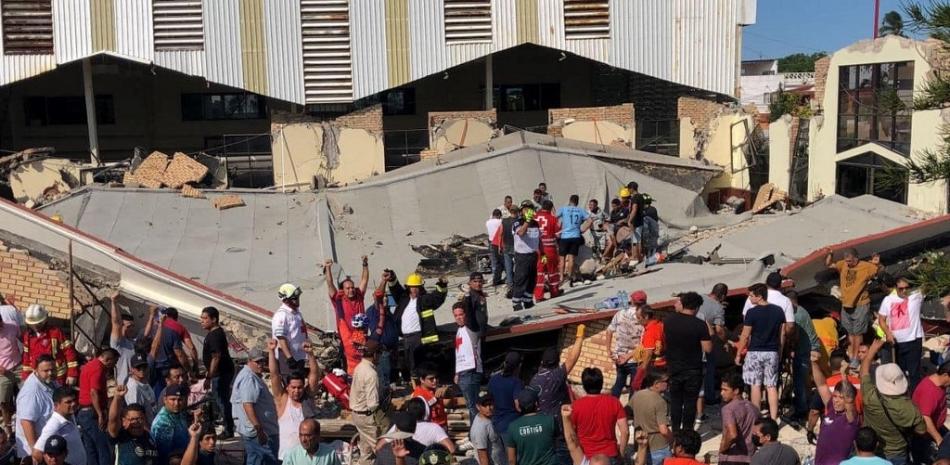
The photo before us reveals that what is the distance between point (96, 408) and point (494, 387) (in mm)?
3428

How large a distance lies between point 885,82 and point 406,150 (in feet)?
35.5

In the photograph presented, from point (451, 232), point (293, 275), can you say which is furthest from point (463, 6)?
point (293, 275)

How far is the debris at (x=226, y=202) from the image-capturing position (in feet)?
61.7

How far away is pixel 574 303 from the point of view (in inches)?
513

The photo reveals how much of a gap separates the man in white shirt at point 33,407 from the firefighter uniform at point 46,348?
143 cm

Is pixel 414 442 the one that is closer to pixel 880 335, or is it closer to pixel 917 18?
pixel 917 18

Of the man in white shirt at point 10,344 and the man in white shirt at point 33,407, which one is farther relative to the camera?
the man in white shirt at point 10,344

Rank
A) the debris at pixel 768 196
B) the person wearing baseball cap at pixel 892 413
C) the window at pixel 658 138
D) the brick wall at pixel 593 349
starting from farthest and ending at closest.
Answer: the window at pixel 658 138
the debris at pixel 768 196
the brick wall at pixel 593 349
the person wearing baseball cap at pixel 892 413

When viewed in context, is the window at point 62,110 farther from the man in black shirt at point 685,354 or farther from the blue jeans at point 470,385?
the man in black shirt at point 685,354

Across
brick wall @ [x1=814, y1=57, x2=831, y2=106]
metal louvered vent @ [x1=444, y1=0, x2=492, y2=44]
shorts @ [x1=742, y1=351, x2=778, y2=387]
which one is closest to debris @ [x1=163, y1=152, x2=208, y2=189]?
metal louvered vent @ [x1=444, y1=0, x2=492, y2=44]

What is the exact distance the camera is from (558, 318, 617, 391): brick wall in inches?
471

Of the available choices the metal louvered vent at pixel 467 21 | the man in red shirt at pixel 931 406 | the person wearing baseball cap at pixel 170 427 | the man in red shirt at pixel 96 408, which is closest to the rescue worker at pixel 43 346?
the man in red shirt at pixel 96 408

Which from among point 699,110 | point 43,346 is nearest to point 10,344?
point 43,346

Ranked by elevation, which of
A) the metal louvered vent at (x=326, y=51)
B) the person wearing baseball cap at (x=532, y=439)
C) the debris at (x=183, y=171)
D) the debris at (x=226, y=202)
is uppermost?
the metal louvered vent at (x=326, y=51)
